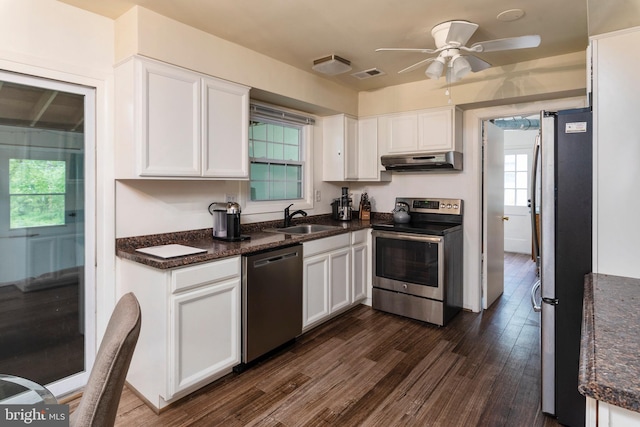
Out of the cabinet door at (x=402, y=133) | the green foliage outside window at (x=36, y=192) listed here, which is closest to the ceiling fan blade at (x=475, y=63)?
the cabinet door at (x=402, y=133)

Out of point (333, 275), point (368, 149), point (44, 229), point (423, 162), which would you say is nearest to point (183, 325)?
point (44, 229)

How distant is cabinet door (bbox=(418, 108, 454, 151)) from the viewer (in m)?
3.54

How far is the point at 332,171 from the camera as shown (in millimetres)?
4074

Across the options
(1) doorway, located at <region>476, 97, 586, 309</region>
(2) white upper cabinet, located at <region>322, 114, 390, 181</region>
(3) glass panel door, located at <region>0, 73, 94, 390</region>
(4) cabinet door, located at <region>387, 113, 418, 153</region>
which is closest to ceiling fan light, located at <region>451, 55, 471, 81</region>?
(4) cabinet door, located at <region>387, 113, 418, 153</region>

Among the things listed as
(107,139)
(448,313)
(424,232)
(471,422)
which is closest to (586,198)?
(471,422)

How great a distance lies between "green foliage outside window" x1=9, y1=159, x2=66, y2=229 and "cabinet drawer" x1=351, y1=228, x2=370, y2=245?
2.41 m

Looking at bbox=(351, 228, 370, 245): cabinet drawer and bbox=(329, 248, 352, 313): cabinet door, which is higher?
bbox=(351, 228, 370, 245): cabinet drawer

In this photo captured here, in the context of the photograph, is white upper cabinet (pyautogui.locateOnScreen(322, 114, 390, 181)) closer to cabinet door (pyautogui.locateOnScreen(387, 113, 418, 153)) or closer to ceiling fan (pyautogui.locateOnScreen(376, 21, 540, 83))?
cabinet door (pyautogui.locateOnScreen(387, 113, 418, 153))

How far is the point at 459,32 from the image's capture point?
7.71ft

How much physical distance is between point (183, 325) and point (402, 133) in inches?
113

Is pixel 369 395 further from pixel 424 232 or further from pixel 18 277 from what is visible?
pixel 18 277

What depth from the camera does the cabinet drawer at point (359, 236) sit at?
3.62 meters

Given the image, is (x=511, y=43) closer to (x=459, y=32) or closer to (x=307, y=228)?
(x=459, y=32)

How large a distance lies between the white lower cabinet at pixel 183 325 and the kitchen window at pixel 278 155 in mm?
1209
